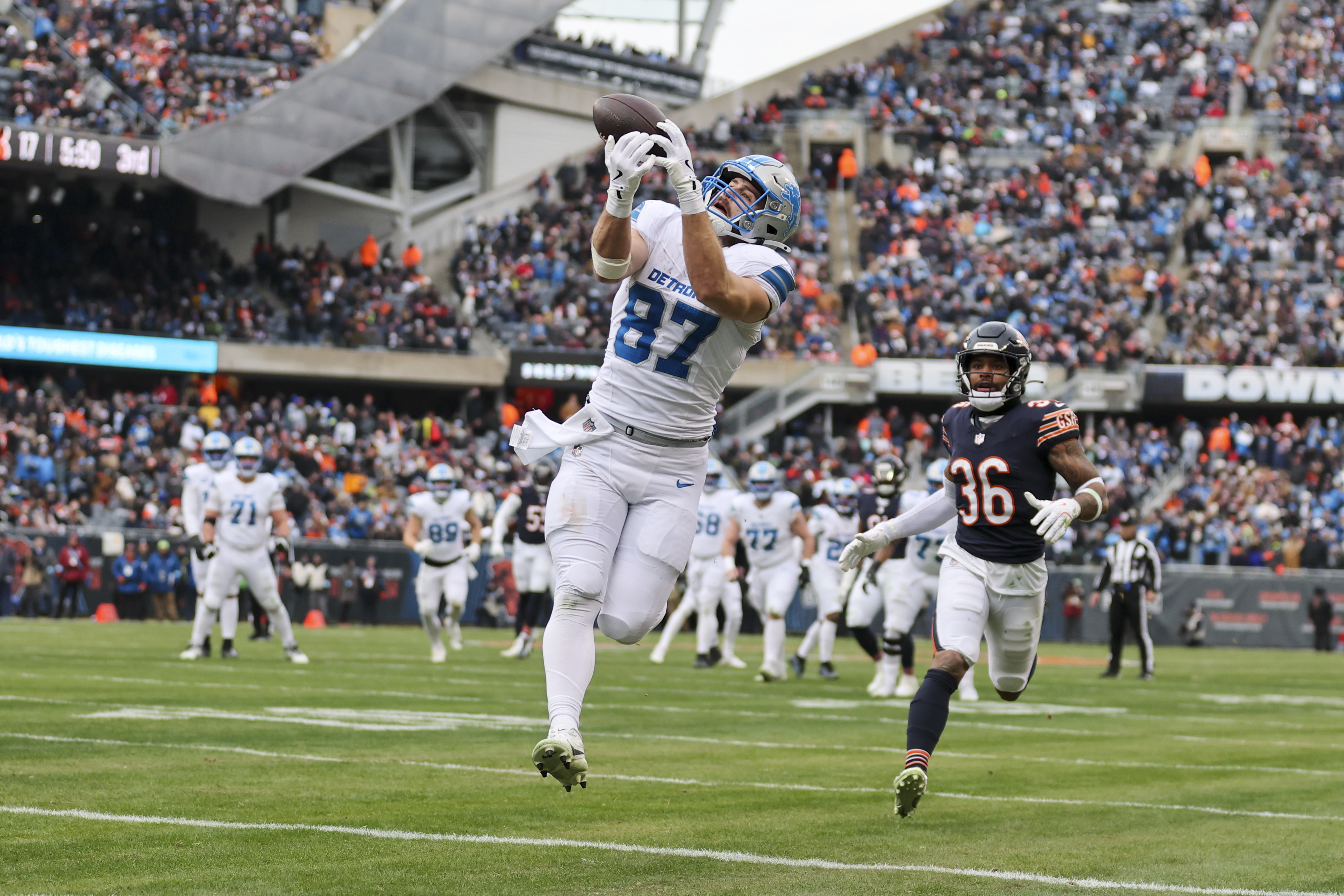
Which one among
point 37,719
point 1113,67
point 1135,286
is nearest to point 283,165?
point 1135,286

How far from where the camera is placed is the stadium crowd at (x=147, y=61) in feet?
110

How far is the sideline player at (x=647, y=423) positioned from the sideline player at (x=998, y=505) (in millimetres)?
1337

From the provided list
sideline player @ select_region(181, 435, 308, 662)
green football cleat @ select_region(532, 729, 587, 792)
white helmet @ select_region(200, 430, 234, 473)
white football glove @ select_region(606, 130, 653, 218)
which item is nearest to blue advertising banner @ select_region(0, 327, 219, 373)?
white helmet @ select_region(200, 430, 234, 473)

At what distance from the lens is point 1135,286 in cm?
3900

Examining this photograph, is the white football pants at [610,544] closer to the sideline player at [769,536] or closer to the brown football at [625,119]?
the brown football at [625,119]

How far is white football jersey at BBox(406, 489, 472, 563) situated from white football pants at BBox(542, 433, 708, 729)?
37.6 feet

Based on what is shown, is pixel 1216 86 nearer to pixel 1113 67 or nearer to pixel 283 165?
pixel 1113 67

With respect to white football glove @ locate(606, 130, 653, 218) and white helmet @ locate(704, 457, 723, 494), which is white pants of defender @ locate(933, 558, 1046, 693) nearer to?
white football glove @ locate(606, 130, 653, 218)

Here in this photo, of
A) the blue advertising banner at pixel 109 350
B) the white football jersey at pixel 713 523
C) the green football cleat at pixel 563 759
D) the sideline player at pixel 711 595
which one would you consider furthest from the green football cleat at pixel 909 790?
the blue advertising banner at pixel 109 350

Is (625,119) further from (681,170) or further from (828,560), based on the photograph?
(828,560)

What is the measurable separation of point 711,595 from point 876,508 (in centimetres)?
249

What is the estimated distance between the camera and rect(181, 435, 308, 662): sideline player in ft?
50.8

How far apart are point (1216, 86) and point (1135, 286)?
920cm

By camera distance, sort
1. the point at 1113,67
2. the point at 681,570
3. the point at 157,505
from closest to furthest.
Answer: the point at 681,570 < the point at 157,505 < the point at 1113,67
